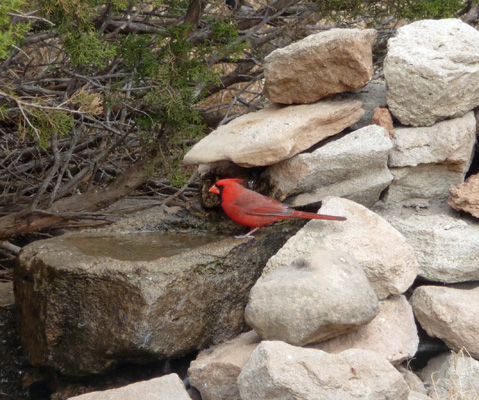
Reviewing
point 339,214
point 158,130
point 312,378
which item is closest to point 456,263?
point 339,214

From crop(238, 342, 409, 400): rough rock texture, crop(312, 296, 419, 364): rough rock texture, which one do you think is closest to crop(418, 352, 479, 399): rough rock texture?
crop(312, 296, 419, 364): rough rock texture

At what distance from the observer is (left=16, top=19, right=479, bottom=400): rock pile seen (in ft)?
13.0

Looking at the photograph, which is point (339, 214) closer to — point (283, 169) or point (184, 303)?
point (283, 169)

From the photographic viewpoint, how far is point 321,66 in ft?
16.9

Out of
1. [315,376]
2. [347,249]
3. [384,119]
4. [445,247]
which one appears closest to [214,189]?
[347,249]

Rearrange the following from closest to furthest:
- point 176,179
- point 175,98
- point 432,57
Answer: point 432,57, point 175,98, point 176,179

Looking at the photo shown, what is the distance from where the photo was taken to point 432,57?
5023 mm

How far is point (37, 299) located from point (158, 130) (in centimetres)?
220

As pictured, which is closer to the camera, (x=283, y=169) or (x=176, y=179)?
(x=283, y=169)

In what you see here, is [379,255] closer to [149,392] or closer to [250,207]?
[250,207]

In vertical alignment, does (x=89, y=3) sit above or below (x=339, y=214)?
above

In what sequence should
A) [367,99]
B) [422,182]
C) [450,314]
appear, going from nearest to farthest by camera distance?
[450,314], [422,182], [367,99]

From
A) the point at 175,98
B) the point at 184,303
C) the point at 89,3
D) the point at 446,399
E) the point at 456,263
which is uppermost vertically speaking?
the point at 89,3

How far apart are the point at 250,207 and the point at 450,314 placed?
4.56 feet
